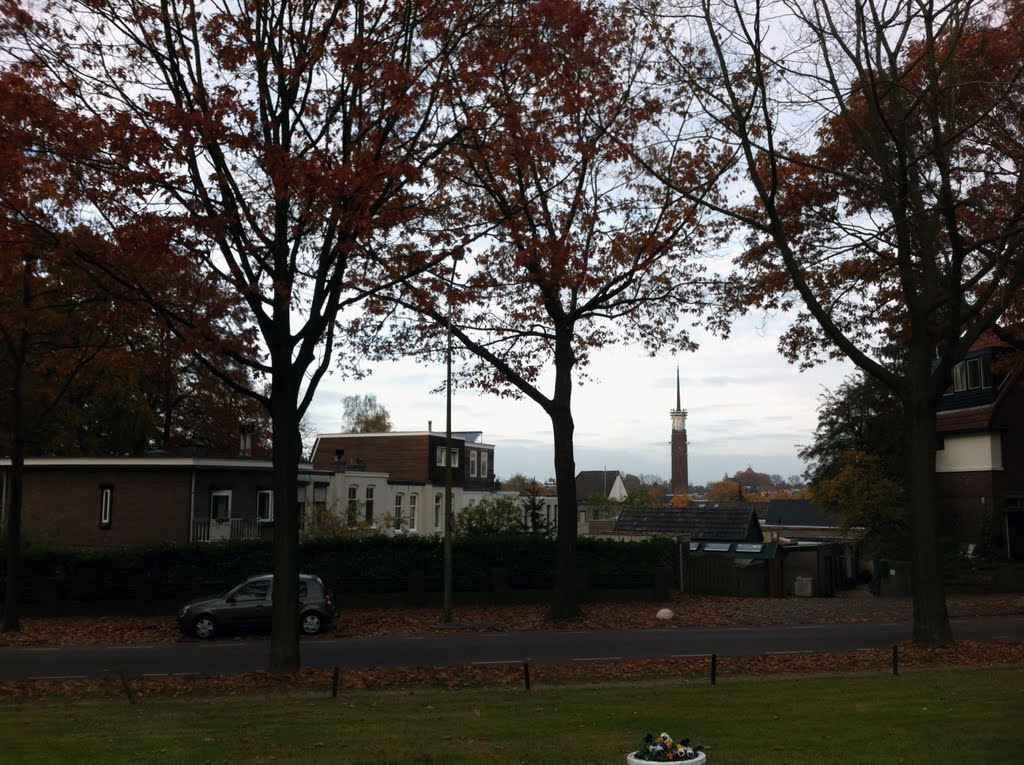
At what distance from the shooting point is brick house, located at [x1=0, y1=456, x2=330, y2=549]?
39.9 m

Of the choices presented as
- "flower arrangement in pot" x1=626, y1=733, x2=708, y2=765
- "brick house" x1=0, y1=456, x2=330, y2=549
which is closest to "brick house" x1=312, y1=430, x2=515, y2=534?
"brick house" x1=0, y1=456, x2=330, y2=549

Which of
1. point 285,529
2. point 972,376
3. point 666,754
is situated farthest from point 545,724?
point 972,376

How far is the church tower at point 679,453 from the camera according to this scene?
173 metres

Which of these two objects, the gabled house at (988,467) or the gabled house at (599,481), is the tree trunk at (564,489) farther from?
the gabled house at (599,481)

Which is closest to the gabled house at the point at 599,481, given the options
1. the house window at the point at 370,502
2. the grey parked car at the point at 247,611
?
the house window at the point at 370,502

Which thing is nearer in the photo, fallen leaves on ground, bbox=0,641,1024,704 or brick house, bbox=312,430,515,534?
fallen leaves on ground, bbox=0,641,1024,704

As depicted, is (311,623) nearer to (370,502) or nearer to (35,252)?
(35,252)

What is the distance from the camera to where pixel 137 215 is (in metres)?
15.0

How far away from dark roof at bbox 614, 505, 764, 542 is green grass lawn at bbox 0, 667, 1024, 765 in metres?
26.0

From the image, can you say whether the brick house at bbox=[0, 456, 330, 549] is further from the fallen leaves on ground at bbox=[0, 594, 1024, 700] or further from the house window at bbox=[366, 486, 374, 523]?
the house window at bbox=[366, 486, 374, 523]

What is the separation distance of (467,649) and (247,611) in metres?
7.02

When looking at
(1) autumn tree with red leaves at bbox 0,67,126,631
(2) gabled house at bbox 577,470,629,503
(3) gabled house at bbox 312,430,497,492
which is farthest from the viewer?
(2) gabled house at bbox 577,470,629,503

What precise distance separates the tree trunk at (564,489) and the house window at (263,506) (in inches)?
789

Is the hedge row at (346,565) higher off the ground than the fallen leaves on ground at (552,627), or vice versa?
the hedge row at (346,565)
